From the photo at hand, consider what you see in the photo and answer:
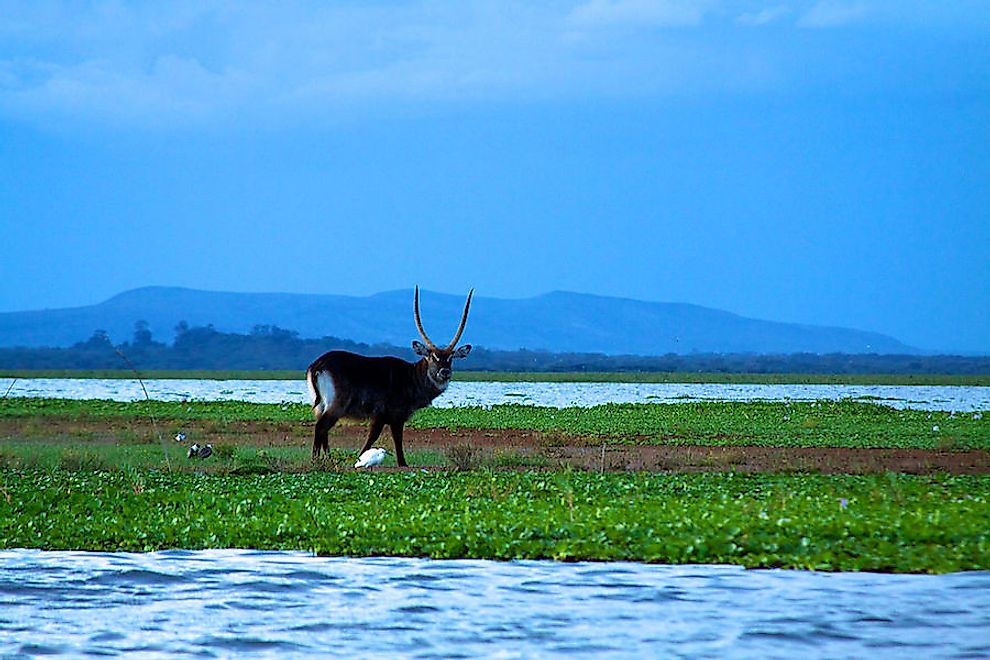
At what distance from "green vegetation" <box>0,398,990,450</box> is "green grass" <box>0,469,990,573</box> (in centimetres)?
1179

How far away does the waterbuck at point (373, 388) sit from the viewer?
22.9 m

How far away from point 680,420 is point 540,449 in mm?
10830

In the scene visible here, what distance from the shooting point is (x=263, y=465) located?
22.1 m

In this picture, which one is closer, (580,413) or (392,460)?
(392,460)

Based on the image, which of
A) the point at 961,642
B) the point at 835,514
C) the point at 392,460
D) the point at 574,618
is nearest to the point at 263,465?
the point at 392,460

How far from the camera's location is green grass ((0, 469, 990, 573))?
1346cm

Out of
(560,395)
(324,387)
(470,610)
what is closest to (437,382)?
(324,387)

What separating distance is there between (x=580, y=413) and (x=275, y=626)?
3065 cm

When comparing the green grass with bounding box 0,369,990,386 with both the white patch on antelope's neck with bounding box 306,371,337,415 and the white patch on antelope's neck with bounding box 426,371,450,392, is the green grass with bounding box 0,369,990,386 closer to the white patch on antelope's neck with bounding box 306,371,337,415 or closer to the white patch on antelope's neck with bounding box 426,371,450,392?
the white patch on antelope's neck with bounding box 306,371,337,415

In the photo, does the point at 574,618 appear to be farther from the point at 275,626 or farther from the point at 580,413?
the point at 580,413

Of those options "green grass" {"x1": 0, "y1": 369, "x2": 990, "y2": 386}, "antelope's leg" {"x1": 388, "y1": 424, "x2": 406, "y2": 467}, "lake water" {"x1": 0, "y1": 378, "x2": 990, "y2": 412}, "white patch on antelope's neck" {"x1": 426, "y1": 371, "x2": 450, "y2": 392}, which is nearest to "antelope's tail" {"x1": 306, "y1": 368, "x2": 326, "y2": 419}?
"antelope's leg" {"x1": 388, "y1": 424, "x2": 406, "y2": 467}

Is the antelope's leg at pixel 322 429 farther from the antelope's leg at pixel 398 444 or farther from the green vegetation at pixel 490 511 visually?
the antelope's leg at pixel 398 444

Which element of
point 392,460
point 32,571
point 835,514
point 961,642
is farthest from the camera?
point 392,460

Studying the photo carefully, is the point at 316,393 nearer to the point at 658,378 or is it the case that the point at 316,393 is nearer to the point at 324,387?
the point at 324,387
